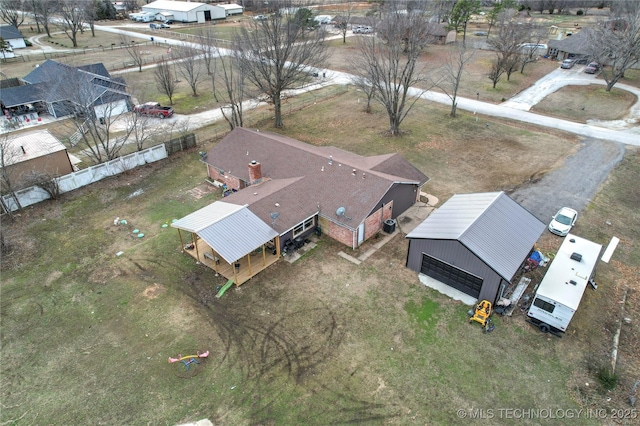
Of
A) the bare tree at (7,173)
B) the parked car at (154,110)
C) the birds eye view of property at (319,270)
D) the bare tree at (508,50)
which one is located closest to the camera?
the birds eye view of property at (319,270)

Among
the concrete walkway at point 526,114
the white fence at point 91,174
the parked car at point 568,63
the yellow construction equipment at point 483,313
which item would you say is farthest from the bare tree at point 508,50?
the white fence at point 91,174

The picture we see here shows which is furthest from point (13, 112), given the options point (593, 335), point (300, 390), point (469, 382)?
point (593, 335)

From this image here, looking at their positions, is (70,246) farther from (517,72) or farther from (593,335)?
(517,72)

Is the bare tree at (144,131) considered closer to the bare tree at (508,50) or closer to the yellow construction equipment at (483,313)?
the yellow construction equipment at (483,313)

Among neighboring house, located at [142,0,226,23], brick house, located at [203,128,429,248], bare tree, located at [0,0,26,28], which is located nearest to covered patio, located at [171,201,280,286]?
brick house, located at [203,128,429,248]

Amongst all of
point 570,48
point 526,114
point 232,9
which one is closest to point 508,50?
point 526,114

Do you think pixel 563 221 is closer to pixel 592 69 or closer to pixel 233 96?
pixel 233 96

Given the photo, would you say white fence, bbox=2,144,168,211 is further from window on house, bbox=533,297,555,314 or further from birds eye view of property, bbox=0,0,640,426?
window on house, bbox=533,297,555,314
